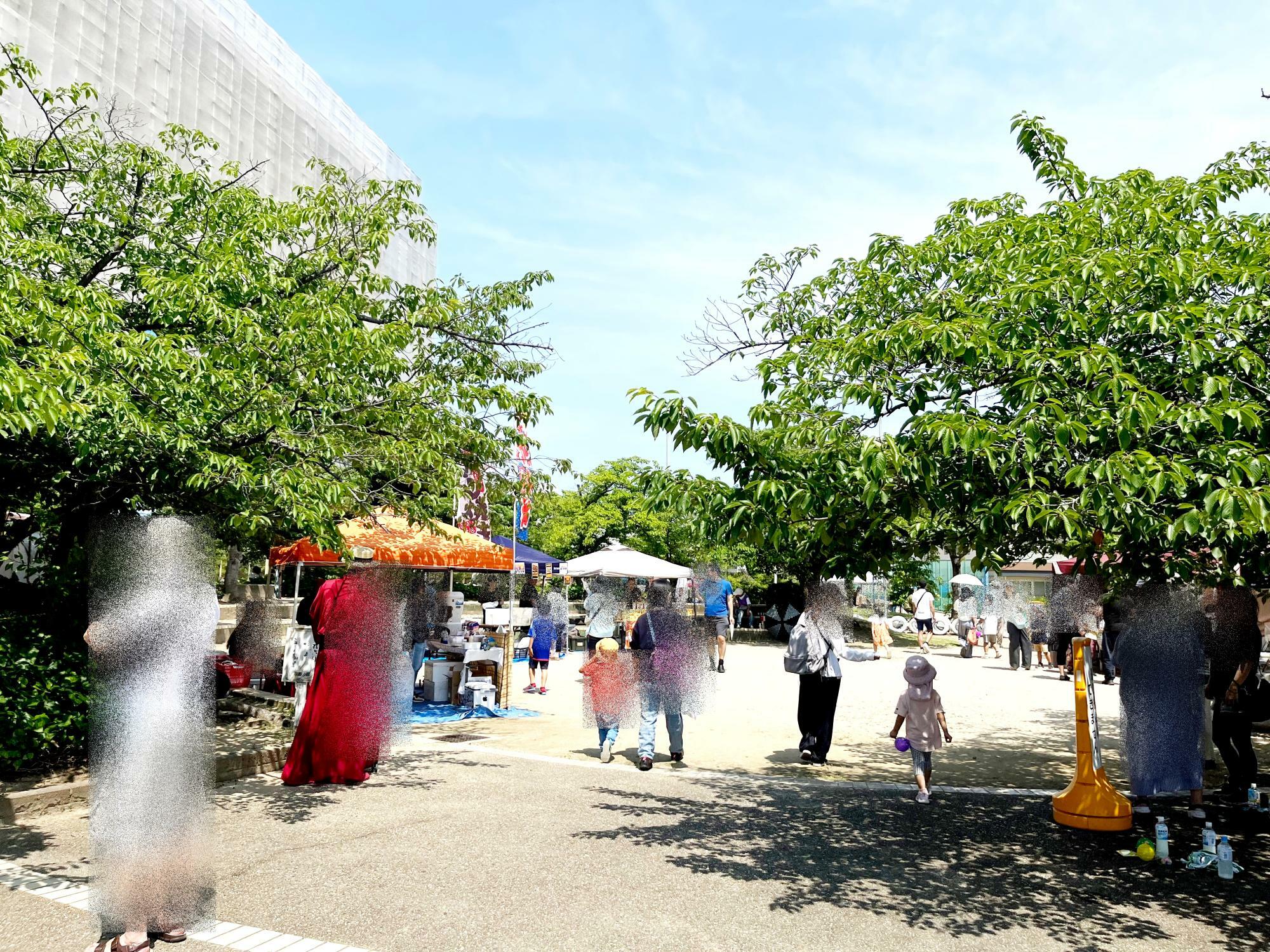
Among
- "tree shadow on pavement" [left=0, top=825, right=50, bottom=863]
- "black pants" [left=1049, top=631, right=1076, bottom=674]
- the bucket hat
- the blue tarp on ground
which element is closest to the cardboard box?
the blue tarp on ground

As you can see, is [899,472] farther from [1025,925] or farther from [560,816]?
[560,816]

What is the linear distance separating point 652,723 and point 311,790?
10.3ft

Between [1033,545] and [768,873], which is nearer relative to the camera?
[768,873]

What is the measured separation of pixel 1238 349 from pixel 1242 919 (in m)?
Result: 3.00

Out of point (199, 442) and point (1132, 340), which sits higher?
point (1132, 340)

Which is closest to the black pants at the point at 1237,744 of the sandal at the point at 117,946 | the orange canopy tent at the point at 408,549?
the orange canopy tent at the point at 408,549

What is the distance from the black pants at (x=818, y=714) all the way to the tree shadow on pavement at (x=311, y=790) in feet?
10.0

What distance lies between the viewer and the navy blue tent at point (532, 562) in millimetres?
18766

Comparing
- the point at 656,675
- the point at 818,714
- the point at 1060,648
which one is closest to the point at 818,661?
the point at 818,714

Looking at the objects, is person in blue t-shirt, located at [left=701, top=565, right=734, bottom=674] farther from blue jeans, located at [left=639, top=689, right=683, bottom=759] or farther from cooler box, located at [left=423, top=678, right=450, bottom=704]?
blue jeans, located at [left=639, top=689, right=683, bottom=759]

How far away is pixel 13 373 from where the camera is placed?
4316mm

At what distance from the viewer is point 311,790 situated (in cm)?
784

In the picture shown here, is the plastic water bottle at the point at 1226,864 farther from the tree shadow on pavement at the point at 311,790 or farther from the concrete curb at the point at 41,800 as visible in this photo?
the concrete curb at the point at 41,800

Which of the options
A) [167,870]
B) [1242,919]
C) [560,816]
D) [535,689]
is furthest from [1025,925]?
[535,689]
